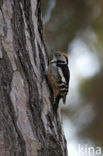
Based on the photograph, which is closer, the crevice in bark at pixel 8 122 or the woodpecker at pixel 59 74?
the crevice in bark at pixel 8 122

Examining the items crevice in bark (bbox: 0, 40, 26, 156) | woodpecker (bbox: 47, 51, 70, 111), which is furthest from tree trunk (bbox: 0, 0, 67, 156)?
woodpecker (bbox: 47, 51, 70, 111)

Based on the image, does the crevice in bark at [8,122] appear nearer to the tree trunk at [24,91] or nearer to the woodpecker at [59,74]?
the tree trunk at [24,91]

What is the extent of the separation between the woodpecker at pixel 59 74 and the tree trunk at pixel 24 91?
33 cm

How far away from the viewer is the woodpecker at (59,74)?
12.2 feet

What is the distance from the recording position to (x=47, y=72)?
3.61 m

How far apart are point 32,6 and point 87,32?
276 cm

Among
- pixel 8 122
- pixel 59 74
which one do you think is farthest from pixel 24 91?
pixel 59 74

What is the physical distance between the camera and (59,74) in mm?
4281

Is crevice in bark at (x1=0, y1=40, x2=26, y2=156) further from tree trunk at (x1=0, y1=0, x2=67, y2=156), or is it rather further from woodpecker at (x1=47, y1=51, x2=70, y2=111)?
woodpecker at (x1=47, y1=51, x2=70, y2=111)

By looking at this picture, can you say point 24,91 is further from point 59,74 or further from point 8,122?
point 59,74

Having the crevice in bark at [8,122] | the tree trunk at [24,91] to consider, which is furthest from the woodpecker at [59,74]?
the crevice in bark at [8,122]

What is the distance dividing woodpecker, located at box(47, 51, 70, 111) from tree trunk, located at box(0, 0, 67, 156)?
334 mm

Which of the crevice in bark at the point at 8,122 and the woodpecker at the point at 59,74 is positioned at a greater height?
the woodpecker at the point at 59,74

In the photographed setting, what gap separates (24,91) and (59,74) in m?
1.37
